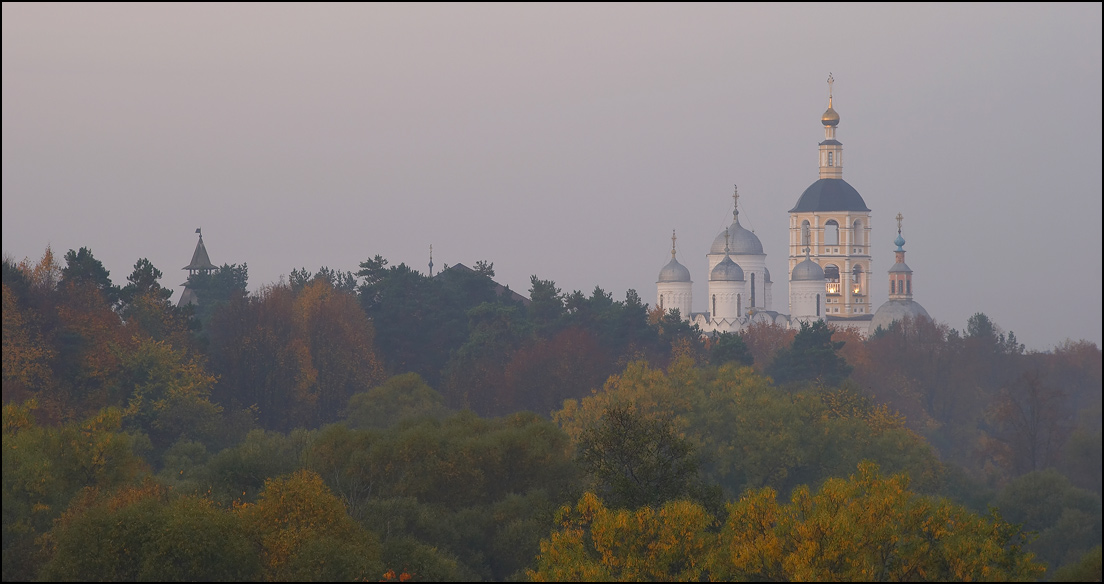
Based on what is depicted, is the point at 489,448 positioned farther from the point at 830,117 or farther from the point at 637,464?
the point at 830,117

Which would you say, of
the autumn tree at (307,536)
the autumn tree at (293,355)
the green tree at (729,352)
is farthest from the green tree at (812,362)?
the autumn tree at (307,536)

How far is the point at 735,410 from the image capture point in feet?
185

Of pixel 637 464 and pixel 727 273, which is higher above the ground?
pixel 727 273

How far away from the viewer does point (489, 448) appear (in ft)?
129

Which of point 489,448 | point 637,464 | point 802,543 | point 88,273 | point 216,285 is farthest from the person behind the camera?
point 216,285

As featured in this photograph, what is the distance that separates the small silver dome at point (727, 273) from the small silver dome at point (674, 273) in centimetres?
318

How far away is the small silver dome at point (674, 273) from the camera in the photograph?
14712 centimetres

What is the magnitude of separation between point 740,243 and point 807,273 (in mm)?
9474

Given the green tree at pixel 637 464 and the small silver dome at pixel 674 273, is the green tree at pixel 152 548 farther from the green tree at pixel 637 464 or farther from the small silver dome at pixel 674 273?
the small silver dome at pixel 674 273

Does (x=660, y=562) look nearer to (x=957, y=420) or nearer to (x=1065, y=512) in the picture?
(x=1065, y=512)

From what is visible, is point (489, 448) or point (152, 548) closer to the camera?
point (152, 548)

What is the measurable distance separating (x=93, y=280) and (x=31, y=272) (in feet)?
14.2

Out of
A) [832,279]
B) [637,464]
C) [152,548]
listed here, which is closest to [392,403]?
[637,464]

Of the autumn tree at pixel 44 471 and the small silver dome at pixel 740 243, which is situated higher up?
the small silver dome at pixel 740 243
